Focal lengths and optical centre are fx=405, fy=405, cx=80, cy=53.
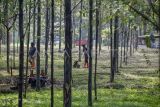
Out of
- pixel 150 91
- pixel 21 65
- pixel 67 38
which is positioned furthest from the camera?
pixel 150 91

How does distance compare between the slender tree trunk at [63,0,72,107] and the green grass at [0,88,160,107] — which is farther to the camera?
the green grass at [0,88,160,107]

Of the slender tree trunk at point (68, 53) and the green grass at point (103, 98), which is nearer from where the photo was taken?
the slender tree trunk at point (68, 53)

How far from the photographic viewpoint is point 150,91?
894 inches

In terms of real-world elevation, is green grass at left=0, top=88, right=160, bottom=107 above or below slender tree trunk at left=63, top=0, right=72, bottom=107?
below

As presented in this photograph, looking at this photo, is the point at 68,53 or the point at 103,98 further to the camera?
the point at 103,98

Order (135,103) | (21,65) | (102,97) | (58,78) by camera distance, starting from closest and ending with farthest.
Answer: (21,65) < (135,103) < (102,97) < (58,78)

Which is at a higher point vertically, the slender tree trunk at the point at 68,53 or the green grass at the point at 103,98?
the slender tree trunk at the point at 68,53

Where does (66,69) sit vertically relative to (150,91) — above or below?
above

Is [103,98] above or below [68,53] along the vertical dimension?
below

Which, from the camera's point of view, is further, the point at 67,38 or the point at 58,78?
the point at 58,78

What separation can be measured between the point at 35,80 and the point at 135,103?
8.28 m

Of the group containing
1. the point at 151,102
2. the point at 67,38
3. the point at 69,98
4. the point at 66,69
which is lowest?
the point at 151,102

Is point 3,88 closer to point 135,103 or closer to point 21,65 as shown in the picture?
point 135,103

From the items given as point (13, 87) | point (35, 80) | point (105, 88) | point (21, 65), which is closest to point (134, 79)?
point (105, 88)
